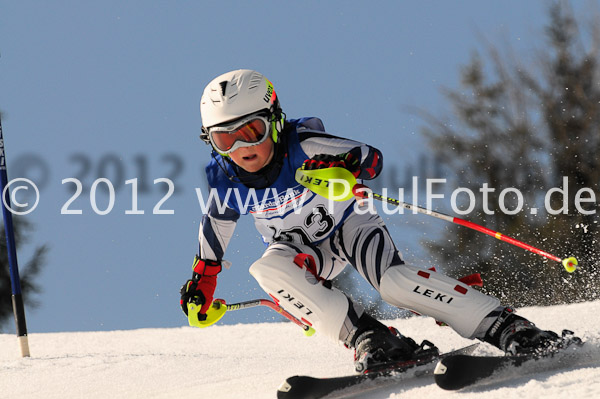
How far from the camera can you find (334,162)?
12.6 feet

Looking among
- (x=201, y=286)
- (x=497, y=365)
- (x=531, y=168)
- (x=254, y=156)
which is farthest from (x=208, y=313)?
(x=531, y=168)

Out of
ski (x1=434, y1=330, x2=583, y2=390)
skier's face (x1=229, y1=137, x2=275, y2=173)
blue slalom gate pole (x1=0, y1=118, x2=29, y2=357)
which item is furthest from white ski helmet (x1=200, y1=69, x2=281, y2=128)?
blue slalom gate pole (x1=0, y1=118, x2=29, y2=357)

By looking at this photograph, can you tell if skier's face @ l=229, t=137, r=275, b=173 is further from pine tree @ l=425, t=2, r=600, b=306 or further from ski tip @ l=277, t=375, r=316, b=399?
pine tree @ l=425, t=2, r=600, b=306

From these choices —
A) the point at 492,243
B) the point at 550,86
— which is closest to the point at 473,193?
the point at 492,243

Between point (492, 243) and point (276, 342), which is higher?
point (276, 342)

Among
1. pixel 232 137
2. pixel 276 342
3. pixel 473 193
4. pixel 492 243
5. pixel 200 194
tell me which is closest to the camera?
pixel 232 137

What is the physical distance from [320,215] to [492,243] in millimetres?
11440

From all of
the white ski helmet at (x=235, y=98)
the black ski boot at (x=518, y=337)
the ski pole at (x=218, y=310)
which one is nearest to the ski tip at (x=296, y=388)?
the ski pole at (x=218, y=310)

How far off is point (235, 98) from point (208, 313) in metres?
1.36

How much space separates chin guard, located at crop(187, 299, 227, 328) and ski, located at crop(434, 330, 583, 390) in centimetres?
161

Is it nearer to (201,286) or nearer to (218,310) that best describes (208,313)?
(218,310)

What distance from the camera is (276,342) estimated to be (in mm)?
6879

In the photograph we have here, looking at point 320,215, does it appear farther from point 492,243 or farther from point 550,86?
point 550,86

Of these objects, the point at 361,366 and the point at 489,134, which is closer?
the point at 361,366
